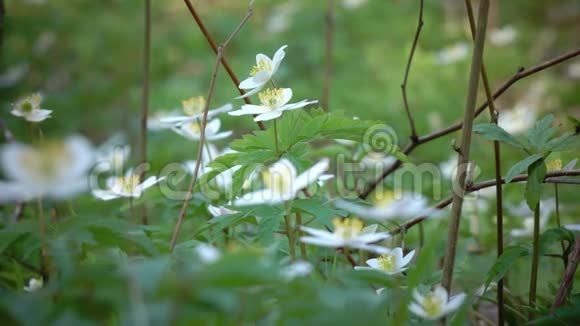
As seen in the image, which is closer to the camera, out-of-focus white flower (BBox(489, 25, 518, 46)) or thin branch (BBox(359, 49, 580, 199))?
thin branch (BBox(359, 49, 580, 199))

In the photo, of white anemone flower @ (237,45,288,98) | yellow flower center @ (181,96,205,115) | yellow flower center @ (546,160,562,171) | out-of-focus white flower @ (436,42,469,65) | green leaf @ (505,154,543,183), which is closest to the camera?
green leaf @ (505,154,543,183)

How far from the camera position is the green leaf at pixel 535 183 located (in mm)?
874

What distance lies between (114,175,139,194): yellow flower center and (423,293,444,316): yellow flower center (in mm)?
632

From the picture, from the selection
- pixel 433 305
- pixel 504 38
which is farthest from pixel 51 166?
pixel 504 38

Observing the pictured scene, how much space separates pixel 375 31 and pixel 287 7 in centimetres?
75

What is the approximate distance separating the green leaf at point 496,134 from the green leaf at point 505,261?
0.18 metres

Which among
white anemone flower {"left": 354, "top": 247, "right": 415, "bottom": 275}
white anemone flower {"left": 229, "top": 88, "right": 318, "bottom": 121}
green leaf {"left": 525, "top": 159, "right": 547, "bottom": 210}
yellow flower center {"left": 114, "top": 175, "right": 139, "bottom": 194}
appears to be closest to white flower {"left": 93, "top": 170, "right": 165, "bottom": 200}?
yellow flower center {"left": 114, "top": 175, "right": 139, "bottom": 194}

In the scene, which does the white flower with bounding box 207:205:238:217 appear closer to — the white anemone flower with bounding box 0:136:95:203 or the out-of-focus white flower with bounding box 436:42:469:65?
the white anemone flower with bounding box 0:136:95:203

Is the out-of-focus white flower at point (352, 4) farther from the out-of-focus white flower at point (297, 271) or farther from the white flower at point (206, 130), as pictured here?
the out-of-focus white flower at point (297, 271)

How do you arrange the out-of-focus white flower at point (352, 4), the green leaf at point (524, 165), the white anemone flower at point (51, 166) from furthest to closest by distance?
the out-of-focus white flower at point (352, 4) → the green leaf at point (524, 165) → the white anemone flower at point (51, 166)

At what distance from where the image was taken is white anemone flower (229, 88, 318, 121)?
94 centimetres

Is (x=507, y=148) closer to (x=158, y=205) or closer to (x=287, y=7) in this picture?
(x=158, y=205)

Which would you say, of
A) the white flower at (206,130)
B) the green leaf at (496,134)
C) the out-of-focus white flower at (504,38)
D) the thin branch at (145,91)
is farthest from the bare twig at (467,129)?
the out-of-focus white flower at (504,38)

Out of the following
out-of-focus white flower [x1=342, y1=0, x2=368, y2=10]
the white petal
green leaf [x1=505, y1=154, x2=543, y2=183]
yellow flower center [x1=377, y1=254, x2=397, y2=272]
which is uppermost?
out-of-focus white flower [x1=342, y1=0, x2=368, y2=10]
